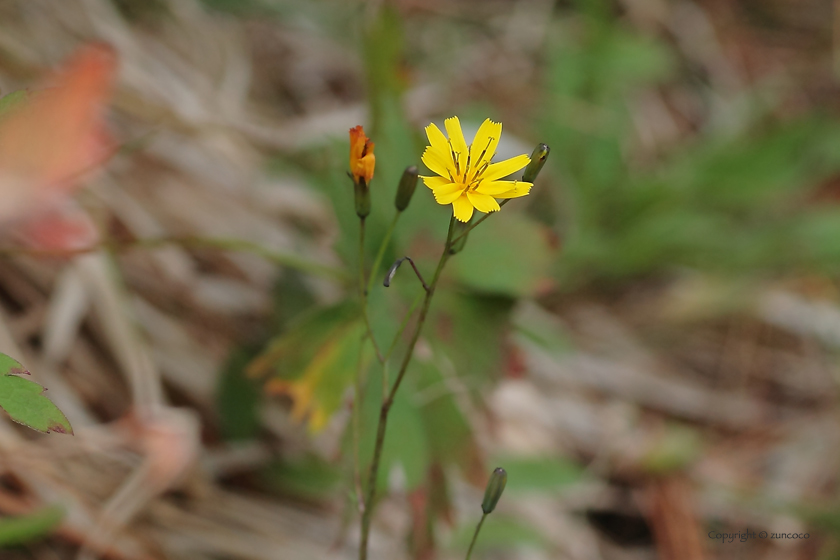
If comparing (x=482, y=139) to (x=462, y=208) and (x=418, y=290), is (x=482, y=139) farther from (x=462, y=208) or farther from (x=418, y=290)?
(x=418, y=290)

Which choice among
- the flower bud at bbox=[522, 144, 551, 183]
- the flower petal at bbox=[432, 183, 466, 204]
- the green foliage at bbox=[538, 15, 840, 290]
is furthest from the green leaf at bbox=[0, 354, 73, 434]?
the green foliage at bbox=[538, 15, 840, 290]

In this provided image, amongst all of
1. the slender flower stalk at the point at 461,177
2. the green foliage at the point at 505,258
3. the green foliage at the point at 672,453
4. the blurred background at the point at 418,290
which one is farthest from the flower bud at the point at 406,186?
the green foliage at the point at 672,453

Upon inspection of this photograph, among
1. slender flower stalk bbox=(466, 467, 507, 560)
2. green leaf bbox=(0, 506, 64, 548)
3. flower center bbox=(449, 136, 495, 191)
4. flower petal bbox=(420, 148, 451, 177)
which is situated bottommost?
green leaf bbox=(0, 506, 64, 548)

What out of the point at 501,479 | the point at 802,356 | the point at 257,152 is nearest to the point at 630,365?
the point at 802,356

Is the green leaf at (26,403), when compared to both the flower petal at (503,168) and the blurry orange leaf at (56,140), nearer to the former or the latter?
the blurry orange leaf at (56,140)

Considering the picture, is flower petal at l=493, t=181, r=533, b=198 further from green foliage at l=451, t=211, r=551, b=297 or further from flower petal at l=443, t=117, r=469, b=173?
green foliage at l=451, t=211, r=551, b=297

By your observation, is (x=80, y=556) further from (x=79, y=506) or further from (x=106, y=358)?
(x=106, y=358)
